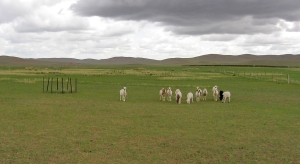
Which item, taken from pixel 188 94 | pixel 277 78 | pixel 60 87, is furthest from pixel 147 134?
pixel 277 78

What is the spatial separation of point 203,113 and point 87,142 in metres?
9.53

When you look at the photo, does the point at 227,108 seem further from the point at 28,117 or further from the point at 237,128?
the point at 28,117

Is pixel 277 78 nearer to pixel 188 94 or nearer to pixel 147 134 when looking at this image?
pixel 188 94

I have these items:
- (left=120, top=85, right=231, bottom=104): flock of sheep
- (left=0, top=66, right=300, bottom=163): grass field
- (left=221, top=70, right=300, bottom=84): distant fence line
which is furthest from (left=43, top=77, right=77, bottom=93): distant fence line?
(left=221, top=70, right=300, bottom=84): distant fence line

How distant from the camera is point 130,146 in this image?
12586 mm

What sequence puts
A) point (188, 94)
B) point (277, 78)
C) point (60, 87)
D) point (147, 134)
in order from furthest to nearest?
point (277, 78)
point (60, 87)
point (188, 94)
point (147, 134)

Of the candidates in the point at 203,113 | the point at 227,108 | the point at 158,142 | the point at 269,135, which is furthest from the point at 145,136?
the point at 227,108

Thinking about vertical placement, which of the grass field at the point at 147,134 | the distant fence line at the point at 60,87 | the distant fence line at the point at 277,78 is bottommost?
the grass field at the point at 147,134

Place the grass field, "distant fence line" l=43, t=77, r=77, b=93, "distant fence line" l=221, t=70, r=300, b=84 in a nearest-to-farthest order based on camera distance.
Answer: the grass field → "distant fence line" l=43, t=77, r=77, b=93 → "distant fence line" l=221, t=70, r=300, b=84

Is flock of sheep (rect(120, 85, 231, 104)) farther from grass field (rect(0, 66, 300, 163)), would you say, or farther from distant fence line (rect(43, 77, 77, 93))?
distant fence line (rect(43, 77, 77, 93))

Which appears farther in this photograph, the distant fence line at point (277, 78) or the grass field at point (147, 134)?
the distant fence line at point (277, 78)

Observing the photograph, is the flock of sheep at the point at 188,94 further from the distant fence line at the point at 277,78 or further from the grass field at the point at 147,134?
the distant fence line at the point at 277,78

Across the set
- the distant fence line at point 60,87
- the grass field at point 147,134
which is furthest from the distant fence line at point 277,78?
the distant fence line at point 60,87

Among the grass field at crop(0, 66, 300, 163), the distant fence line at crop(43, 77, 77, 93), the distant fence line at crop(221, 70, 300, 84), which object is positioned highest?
the distant fence line at crop(221, 70, 300, 84)
